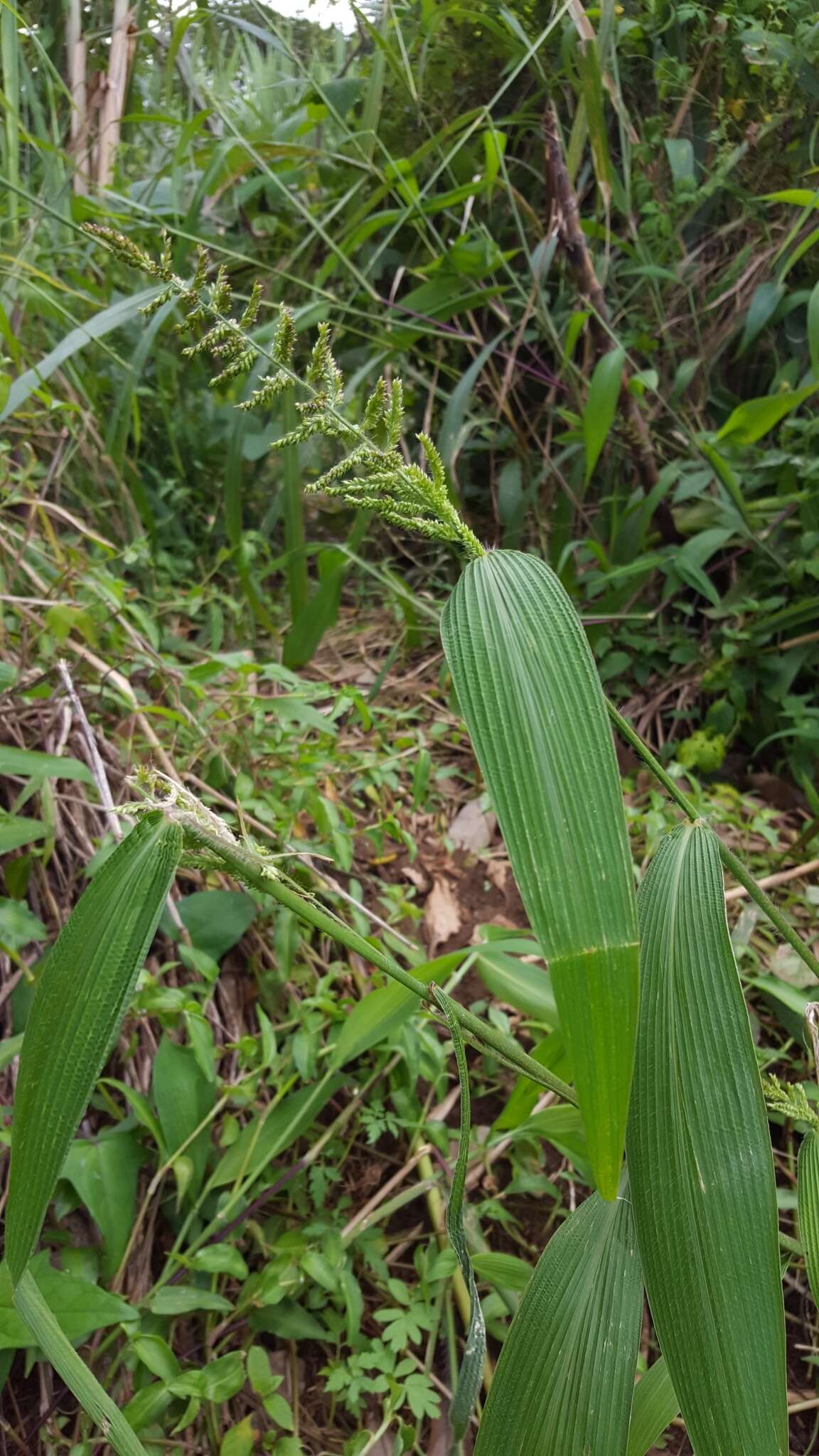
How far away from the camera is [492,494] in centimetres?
142

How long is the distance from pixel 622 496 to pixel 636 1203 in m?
1.11

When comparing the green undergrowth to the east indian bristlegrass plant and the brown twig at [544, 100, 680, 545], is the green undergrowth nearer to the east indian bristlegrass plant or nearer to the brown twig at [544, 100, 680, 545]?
the east indian bristlegrass plant

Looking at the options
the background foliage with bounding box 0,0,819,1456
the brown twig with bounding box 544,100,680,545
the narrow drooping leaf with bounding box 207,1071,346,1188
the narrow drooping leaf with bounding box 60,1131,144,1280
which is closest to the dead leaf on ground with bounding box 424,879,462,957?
the background foliage with bounding box 0,0,819,1456

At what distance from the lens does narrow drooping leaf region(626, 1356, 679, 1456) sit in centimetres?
43

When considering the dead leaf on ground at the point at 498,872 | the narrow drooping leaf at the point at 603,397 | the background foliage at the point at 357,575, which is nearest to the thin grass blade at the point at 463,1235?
the background foliage at the point at 357,575

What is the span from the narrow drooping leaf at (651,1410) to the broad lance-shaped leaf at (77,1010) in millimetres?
335

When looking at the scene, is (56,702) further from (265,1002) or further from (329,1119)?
(329,1119)

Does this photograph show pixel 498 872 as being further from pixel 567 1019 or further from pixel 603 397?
pixel 567 1019

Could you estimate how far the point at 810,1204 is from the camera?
0.45 m

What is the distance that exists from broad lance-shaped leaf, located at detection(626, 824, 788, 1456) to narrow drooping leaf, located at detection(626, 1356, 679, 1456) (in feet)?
0.37

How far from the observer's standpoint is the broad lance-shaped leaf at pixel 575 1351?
37 cm

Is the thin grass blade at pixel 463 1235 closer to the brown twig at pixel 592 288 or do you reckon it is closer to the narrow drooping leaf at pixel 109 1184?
the narrow drooping leaf at pixel 109 1184

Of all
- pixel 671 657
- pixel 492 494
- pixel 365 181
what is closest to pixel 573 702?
→ pixel 671 657

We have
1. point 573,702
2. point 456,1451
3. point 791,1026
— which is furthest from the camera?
point 791,1026
